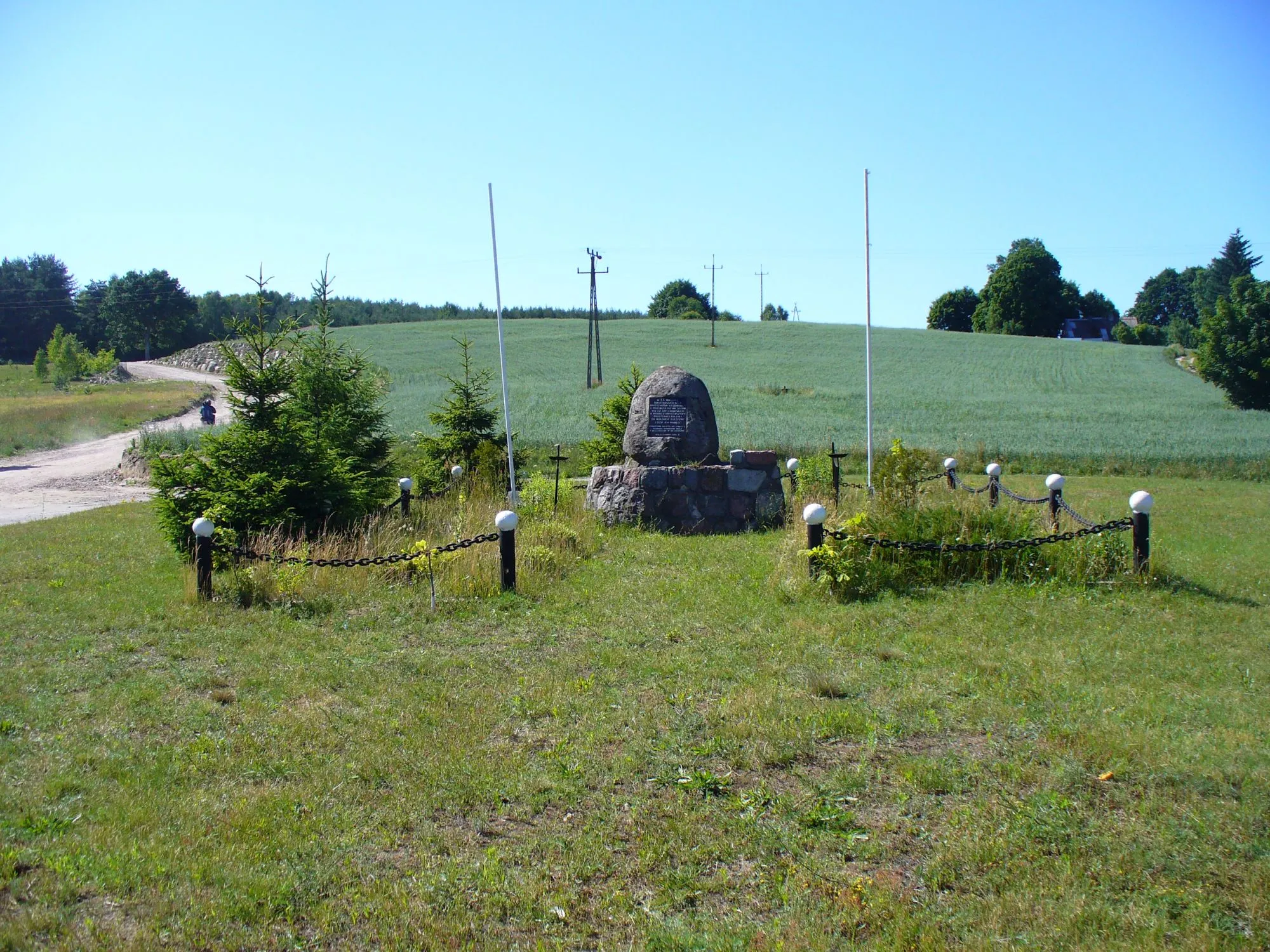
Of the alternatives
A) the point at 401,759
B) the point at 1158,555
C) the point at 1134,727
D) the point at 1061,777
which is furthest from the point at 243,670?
the point at 1158,555

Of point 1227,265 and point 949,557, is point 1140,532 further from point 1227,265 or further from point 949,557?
point 1227,265

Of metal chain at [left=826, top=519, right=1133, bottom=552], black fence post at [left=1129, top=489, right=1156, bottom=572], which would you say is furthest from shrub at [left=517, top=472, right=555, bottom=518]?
black fence post at [left=1129, top=489, right=1156, bottom=572]

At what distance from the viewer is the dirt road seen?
1719cm

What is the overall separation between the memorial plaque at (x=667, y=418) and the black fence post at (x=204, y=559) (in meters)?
6.40

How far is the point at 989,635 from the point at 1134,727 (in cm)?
200

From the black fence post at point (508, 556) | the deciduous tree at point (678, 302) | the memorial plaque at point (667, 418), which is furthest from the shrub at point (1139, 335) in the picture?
the black fence post at point (508, 556)

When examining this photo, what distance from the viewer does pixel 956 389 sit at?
3953 centimetres

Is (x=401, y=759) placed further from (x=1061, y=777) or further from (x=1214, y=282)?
(x=1214, y=282)

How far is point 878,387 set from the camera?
39438 mm

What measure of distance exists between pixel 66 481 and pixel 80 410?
16.6 meters

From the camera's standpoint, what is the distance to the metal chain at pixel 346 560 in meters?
8.46

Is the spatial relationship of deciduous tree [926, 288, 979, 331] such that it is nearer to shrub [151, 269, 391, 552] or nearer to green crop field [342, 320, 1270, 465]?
green crop field [342, 320, 1270, 465]

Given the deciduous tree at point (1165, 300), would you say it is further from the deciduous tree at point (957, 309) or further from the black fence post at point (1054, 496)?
the black fence post at point (1054, 496)

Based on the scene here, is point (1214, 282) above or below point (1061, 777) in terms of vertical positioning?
above
